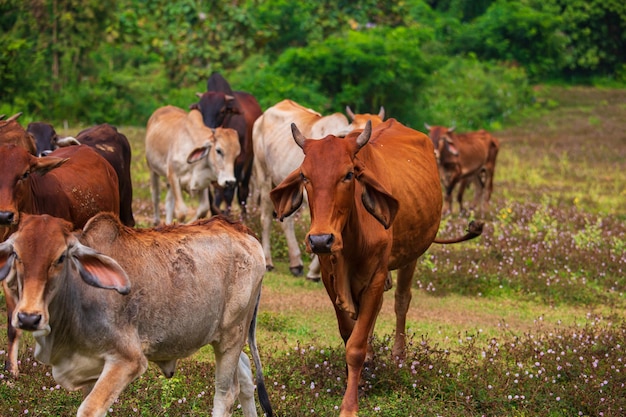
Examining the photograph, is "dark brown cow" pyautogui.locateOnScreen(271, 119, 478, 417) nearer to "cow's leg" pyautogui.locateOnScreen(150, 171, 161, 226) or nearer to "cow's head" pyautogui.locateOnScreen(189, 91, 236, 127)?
"cow's head" pyautogui.locateOnScreen(189, 91, 236, 127)

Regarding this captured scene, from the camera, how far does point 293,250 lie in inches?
444

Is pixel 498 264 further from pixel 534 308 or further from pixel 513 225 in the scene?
pixel 513 225

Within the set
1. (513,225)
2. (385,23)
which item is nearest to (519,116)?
(385,23)

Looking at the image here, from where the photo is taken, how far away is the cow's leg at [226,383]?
5.64 metres

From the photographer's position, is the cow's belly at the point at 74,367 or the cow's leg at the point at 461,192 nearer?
the cow's belly at the point at 74,367

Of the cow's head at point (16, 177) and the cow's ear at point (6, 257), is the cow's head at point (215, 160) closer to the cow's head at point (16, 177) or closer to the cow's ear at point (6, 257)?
the cow's head at point (16, 177)

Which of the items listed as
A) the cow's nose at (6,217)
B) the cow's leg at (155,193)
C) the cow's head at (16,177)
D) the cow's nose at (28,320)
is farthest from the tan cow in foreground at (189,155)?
the cow's nose at (28,320)

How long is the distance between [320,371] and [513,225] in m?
7.31

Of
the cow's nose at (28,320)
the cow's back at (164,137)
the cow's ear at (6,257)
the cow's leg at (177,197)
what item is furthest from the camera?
the cow's back at (164,137)

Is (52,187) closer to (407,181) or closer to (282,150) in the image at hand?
(407,181)

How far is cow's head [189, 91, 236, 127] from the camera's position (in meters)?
13.3

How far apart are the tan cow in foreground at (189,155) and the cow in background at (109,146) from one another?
5.56 feet

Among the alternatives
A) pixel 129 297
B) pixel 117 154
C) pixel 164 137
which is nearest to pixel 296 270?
pixel 117 154

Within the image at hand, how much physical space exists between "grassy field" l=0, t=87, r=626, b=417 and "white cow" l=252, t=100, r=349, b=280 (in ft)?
1.00
